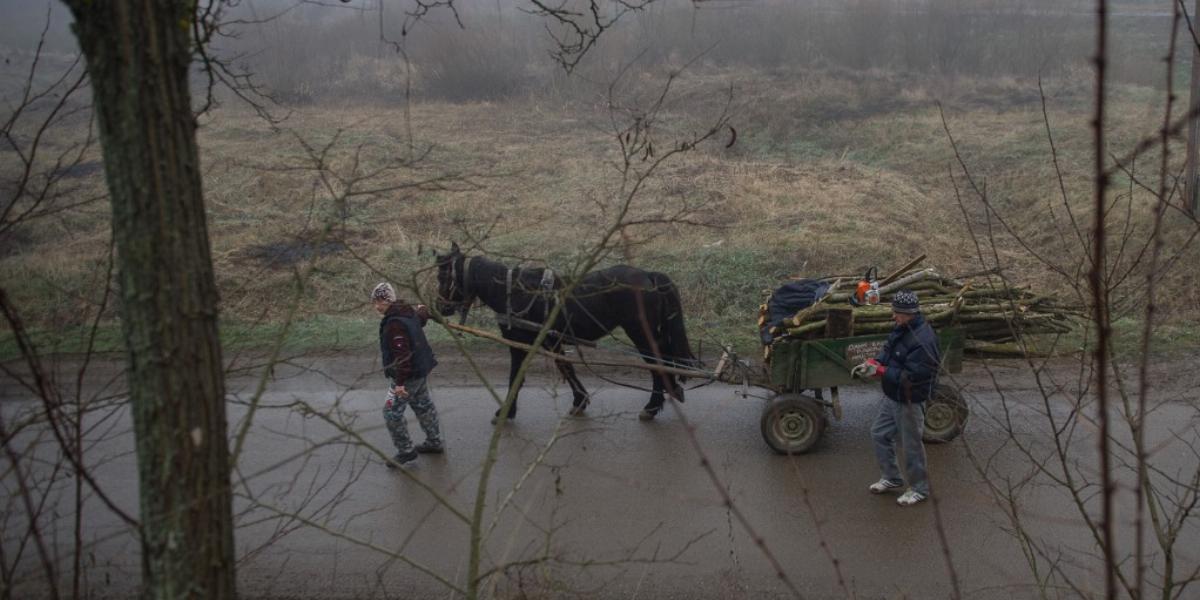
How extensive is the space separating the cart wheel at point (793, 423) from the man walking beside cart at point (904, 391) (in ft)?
2.48

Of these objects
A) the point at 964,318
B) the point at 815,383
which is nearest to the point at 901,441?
the point at 815,383

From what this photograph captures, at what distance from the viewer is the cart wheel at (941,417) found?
777 centimetres

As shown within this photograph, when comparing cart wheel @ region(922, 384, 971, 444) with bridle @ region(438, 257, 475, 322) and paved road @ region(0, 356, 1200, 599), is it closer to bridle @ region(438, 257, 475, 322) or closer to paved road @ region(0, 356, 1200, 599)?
paved road @ region(0, 356, 1200, 599)

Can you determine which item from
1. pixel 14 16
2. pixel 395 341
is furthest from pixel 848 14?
pixel 14 16

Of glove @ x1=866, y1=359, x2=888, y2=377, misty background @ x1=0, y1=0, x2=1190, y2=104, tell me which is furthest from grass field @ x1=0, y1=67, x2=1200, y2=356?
glove @ x1=866, y1=359, x2=888, y2=377

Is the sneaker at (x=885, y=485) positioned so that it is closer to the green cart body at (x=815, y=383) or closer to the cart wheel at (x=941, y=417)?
the green cart body at (x=815, y=383)

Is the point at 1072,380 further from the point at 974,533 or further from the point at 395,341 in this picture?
the point at 395,341

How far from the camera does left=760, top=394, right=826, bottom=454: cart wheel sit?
7.68m

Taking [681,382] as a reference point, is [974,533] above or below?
below

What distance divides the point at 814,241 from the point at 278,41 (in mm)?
19906

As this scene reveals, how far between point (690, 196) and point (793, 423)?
8.76m

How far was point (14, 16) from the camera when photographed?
34469mm

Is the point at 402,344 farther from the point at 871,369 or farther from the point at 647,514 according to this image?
the point at 871,369

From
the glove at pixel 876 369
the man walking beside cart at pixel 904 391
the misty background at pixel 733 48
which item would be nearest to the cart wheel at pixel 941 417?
the man walking beside cart at pixel 904 391
